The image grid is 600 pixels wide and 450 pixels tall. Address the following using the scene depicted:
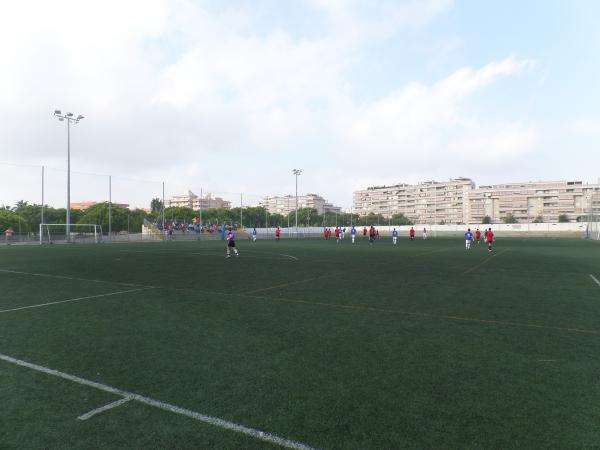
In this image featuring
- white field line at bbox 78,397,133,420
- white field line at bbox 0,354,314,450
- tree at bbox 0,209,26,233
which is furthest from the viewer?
tree at bbox 0,209,26,233

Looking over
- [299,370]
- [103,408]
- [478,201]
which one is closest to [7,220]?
[103,408]

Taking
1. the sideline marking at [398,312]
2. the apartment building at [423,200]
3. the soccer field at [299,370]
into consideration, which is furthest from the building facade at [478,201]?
the soccer field at [299,370]

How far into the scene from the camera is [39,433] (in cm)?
333

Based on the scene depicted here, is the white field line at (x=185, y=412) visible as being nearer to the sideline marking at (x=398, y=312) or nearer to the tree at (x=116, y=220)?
the sideline marking at (x=398, y=312)

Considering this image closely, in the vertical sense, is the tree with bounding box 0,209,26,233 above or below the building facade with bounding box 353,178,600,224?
below

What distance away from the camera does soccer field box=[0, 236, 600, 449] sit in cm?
334

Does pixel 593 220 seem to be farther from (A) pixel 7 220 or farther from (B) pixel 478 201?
(B) pixel 478 201

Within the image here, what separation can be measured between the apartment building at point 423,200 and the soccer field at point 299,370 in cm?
16526

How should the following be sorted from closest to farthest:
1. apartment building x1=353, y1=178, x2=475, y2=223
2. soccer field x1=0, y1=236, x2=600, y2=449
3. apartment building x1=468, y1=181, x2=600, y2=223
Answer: soccer field x1=0, y1=236, x2=600, y2=449, apartment building x1=468, y1=181, x2=600, y2=223, apartment building x1=353, y1=178, x2=475, y2=223

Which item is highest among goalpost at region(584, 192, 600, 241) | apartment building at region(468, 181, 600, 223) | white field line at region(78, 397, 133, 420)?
apartment building at region(468, 181, 600, 223)

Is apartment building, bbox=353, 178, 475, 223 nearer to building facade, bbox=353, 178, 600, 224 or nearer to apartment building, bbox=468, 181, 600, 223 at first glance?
building facade, bbox=353, 178, 600, 224

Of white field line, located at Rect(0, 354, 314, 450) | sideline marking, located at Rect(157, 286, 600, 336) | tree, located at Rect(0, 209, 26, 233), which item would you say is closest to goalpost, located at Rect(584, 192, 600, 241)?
sideline marking, located at Rect(157, 286, 600, 336)

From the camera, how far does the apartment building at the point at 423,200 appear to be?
6417 inches

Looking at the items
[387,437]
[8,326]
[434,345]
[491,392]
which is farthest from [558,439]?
[8,326]
